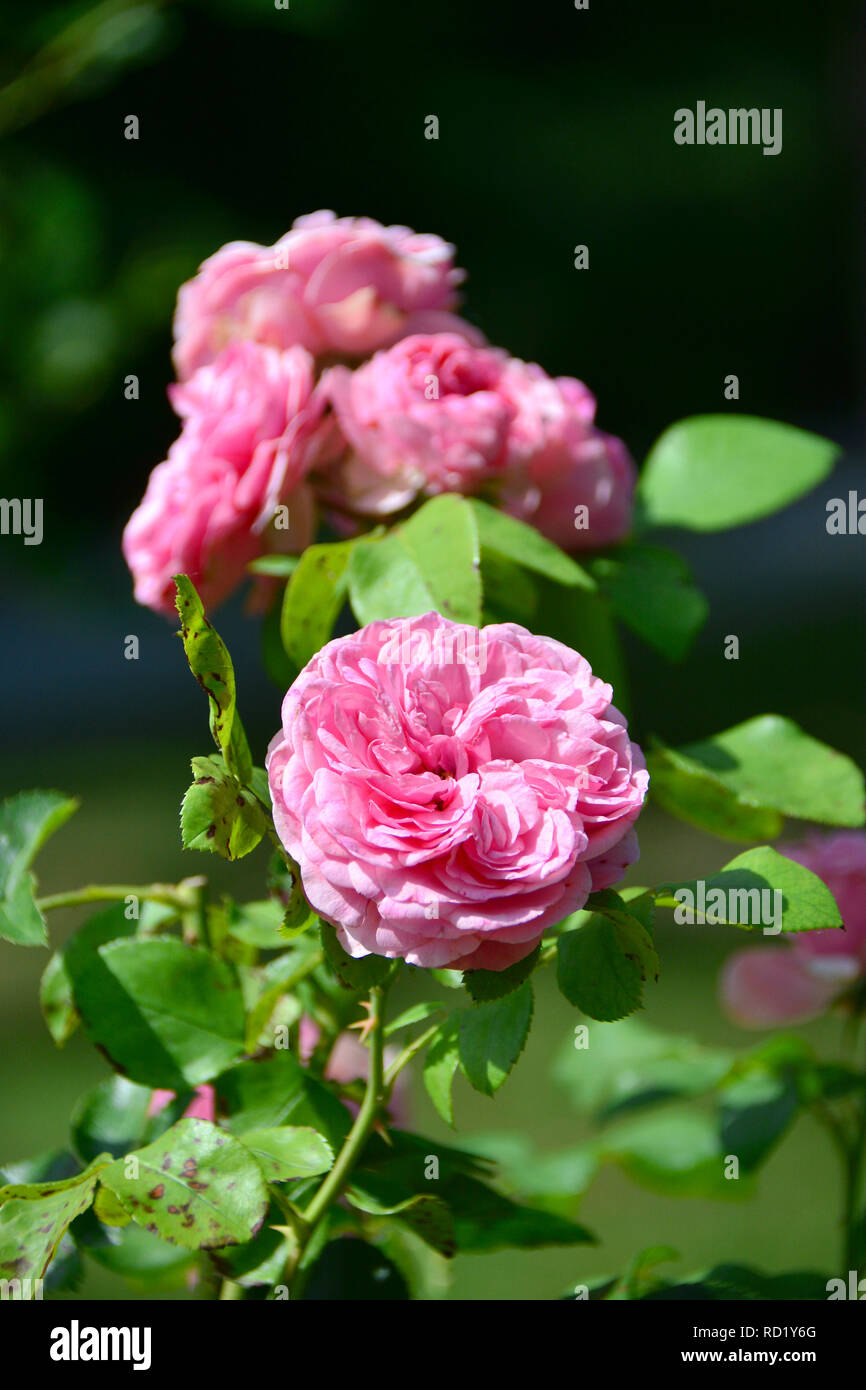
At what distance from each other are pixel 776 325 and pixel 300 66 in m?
2.34

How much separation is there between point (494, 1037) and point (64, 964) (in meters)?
0.17

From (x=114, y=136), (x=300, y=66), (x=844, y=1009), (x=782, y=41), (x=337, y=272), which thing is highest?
(x=782, y=41)

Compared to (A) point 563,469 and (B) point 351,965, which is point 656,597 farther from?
(B) point 351,965

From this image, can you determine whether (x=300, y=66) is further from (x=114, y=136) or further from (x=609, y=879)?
(x=609, y=879)

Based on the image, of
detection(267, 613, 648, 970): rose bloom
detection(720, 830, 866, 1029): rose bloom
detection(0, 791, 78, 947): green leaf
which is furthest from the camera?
detection(720, 830, 866, 1029): rose bloom

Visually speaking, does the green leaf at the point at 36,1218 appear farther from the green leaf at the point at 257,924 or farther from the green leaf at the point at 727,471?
the green leaf at the point at 727,471

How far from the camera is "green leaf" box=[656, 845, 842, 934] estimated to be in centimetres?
37

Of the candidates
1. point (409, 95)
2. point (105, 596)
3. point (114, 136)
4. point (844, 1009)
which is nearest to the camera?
point (844, 1009)

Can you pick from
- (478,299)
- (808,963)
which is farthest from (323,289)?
(478,299)

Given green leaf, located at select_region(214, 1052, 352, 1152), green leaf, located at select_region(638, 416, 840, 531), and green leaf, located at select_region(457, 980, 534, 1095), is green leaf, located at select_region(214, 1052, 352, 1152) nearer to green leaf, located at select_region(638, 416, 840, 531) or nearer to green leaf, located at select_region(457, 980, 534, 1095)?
green leaf, located at select_region(457, 980, 534, 1095)

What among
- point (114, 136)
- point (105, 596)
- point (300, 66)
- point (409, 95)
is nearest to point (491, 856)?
point (105, 596)

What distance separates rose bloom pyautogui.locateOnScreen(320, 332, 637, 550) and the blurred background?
58 cm

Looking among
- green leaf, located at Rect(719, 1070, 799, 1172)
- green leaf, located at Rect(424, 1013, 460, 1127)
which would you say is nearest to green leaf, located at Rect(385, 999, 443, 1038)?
green leaf, located at Rect(424, 1013, 460, 1127)

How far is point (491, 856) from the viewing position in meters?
0.34
